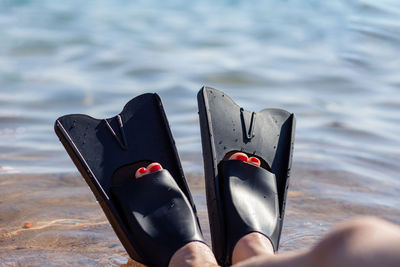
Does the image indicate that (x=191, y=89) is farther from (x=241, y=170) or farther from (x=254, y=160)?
(x=241, y=170)

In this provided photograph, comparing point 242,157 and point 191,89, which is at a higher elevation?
point 242,157

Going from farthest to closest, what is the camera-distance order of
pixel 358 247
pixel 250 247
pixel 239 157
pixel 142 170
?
pixel 239 157 → pixel 142 170 → pixel 250 247 → pixel 358 247

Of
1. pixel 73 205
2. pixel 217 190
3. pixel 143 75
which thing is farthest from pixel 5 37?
pixel 217 190

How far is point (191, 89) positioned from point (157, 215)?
244cm

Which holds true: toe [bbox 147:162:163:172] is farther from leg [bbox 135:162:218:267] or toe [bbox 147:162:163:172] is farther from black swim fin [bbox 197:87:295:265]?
leg [bbox 135:162:218:267]

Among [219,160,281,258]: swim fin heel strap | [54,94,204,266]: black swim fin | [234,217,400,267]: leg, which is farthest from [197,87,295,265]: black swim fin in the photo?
[234,217,400,267]: leg

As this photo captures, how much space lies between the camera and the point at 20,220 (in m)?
2.05

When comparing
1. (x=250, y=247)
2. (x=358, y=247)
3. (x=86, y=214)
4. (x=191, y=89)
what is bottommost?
(x=191, y=89)

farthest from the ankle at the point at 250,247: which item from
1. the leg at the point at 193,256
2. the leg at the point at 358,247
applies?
the leg at the point at 358,247

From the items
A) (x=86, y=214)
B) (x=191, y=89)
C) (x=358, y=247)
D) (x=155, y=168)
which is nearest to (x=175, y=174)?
(x=155, y=168)

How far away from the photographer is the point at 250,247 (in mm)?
1669

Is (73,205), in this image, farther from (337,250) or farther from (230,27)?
(230,27)

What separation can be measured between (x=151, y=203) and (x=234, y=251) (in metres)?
0.30

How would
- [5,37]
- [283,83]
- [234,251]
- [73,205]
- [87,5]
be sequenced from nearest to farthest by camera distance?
1. [234,251]
2. [73,205]
3. [283,83]
4. [5,37]
5. [87,5]
